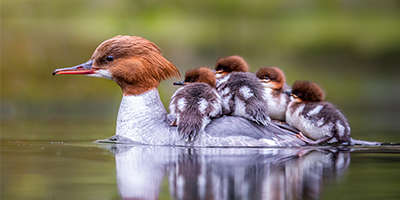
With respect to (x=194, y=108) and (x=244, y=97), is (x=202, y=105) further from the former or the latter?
(x=244, y=97)

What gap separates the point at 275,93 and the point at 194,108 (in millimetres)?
1069

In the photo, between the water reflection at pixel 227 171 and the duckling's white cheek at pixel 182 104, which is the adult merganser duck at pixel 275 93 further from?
the duckling's white cheek at pixel 182 104

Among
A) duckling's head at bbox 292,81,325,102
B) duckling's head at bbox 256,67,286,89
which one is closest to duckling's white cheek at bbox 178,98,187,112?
duckling's head at bbox 256,67,286,89

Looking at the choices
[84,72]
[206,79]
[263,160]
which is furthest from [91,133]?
[263,160]

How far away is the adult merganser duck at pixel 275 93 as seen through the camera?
199 inches

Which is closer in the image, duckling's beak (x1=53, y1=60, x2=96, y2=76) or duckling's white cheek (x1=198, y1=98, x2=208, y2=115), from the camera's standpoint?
duckling's white cheek (x1=198, y1=98, x2=208, y2=115)

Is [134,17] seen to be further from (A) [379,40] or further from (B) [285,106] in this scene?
(B) [285,106]

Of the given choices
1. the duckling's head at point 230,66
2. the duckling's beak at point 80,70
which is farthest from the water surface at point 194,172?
the duckling's head at point 230,66

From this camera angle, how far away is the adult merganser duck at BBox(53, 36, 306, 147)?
454cm

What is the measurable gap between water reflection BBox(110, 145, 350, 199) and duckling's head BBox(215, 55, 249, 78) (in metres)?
1.13

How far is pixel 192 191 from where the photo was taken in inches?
107

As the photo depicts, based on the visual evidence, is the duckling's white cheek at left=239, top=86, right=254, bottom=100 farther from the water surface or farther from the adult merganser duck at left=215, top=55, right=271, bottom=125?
the water surface

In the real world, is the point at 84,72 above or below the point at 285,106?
above

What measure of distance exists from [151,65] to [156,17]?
6904 millimetres
